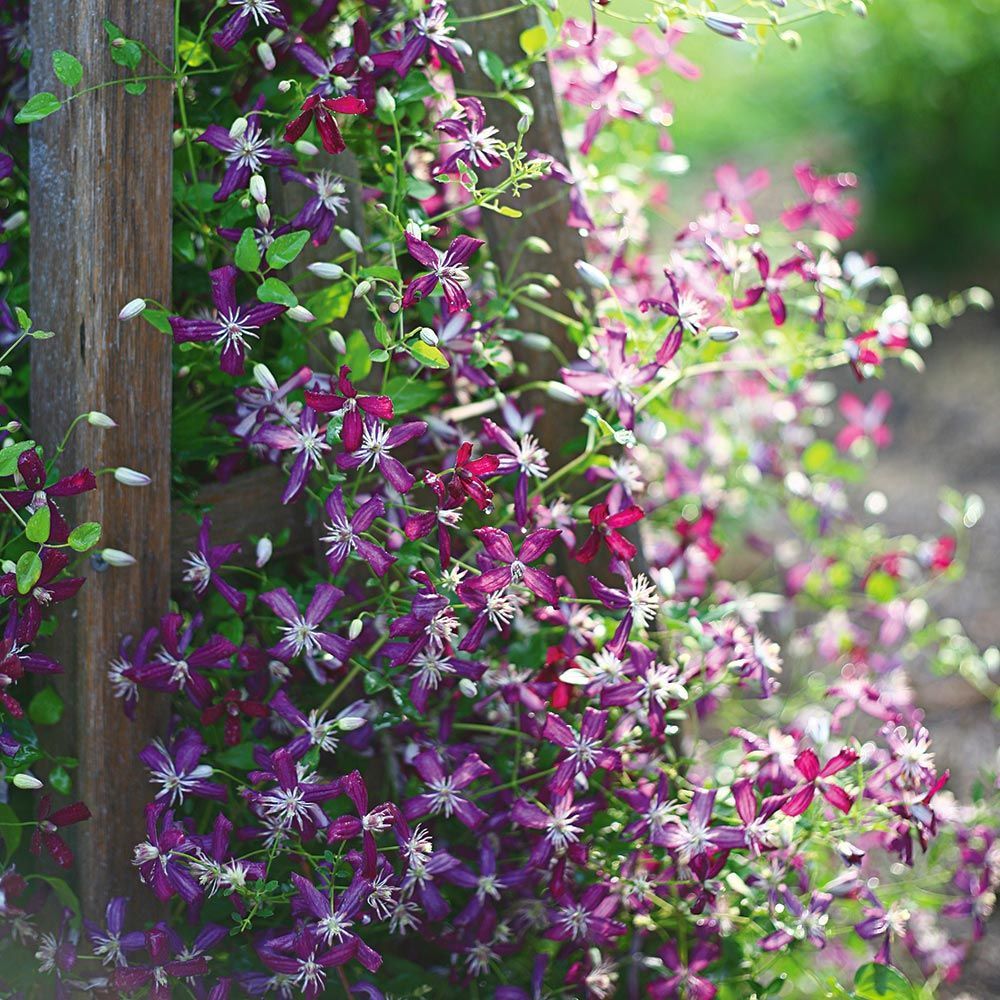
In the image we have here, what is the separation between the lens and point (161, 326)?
1.16 m

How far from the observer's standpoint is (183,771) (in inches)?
47.0

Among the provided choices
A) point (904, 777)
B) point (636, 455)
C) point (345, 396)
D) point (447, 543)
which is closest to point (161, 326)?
point (345, 396)

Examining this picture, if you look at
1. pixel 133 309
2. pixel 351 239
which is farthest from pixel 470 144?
pixel 133 309

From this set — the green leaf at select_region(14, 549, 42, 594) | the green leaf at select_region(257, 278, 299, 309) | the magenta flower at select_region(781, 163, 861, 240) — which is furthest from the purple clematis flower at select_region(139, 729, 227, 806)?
the magenta flower at select_region(781, 163, 861, 240)

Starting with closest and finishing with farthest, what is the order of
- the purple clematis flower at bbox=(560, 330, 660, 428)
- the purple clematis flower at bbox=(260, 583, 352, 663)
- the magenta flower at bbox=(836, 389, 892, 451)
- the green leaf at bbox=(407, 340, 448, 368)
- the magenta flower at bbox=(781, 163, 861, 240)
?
the green leaf at bbox=(407, 340, 448, 368), the purple clematis flower at bbox=(260, 583, 352, 663), the purple clematis flower at bbox=(560, 330, 660, 428), the magenta flower at bbox=(781, 163, 861, 240), the magenta flower at bbox=(836, 389, 892, 451)

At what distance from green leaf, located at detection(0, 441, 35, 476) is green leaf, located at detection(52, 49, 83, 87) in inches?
13.7

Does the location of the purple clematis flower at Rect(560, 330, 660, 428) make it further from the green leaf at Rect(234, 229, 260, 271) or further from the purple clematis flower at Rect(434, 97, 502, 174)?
the green leaf at Rect(234, 229, 260, 271)

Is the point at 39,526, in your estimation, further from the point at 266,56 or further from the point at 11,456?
the point at 266,56

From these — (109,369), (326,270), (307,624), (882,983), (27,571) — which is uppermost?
(326,270)

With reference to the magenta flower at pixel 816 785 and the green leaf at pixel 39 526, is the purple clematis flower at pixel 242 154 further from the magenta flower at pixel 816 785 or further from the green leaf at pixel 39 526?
the magenta flower at pixel 816 785

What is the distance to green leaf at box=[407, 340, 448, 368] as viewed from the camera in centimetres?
106

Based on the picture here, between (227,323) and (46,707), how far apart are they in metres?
0.47

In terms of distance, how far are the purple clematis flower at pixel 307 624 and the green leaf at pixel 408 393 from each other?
0.68 ft

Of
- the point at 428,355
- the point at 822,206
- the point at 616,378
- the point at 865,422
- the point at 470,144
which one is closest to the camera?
the point at 428,355
